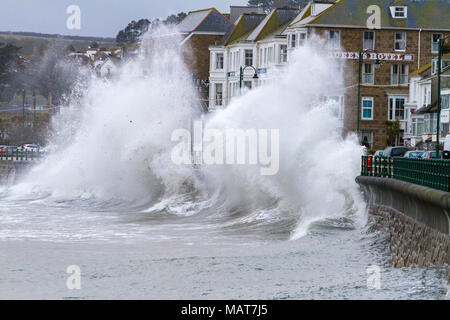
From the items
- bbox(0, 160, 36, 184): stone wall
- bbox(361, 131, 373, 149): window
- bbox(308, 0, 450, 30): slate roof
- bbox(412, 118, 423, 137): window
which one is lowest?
bbox(0, 160, 36, 184): stone wall

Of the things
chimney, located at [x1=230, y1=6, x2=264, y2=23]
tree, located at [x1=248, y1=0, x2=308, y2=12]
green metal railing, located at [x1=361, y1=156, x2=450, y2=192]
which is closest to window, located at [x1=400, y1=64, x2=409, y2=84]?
chimney, located at [x1=230, y1=6, x2=264, y2=23]

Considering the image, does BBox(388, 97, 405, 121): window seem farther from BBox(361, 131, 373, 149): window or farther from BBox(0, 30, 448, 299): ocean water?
BBox(0, 30, 448, 299): ocean water

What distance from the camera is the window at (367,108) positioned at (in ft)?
197

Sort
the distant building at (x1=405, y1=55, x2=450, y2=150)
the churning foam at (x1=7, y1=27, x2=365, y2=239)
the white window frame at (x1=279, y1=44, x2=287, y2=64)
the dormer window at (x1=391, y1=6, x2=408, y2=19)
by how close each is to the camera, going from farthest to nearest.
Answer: the white window frame at (x1=279, y1=44, x2=287, y2=64) → the dormer window at (x1=391, y1=6, x2=408, y2=19) → the distant building at (x1=405, y1=55, x2=450, y2=150) → the churning foam at (x1=7, y1=27, x2=365, y2=239)

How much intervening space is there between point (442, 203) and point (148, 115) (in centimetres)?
2893

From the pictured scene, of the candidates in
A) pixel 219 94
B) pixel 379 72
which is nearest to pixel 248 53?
pixel 219 94

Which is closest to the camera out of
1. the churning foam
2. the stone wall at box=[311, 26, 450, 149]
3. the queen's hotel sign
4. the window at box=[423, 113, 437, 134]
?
the churning foam

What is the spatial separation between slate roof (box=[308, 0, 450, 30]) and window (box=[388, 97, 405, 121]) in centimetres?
437

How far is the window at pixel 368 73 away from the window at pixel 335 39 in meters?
2.09

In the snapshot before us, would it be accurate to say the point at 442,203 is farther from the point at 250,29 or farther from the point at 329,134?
the point at 250,29

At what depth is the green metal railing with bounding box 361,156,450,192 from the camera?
16.0m

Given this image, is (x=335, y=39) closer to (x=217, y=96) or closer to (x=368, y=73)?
(x=368, y=73)

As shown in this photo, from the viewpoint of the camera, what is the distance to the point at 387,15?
202 ft

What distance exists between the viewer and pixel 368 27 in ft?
197
